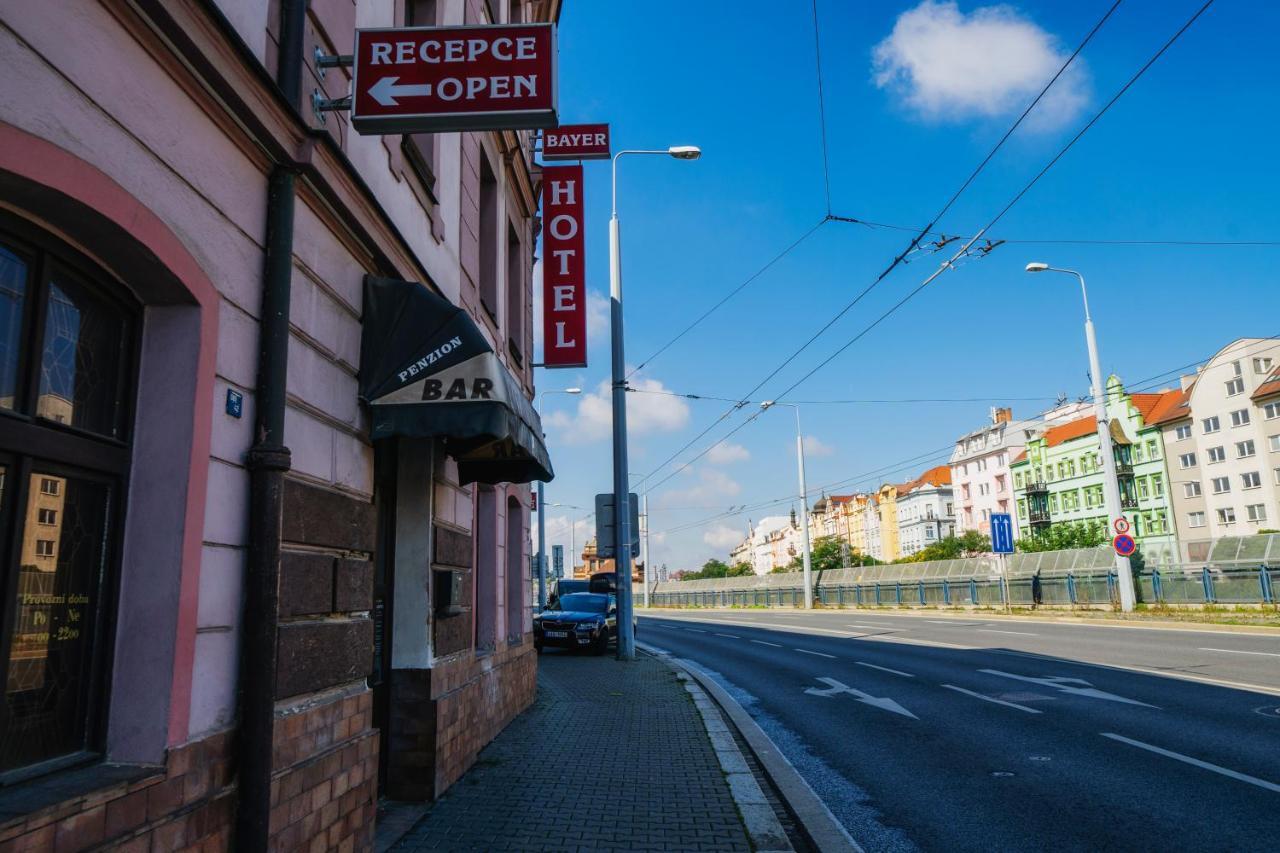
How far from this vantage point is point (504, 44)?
15.4ft

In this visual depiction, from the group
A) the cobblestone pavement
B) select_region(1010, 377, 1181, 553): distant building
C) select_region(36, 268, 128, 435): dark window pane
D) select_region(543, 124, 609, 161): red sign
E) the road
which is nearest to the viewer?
select_region(36, 268, 128, 435): dark window pane

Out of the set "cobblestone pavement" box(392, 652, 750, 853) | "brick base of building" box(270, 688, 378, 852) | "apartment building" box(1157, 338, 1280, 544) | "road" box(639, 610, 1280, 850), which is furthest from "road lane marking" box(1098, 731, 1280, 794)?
"apartment building" box(1157, 338, 1280, 544)

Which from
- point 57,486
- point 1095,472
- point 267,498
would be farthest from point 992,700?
point 1095,472

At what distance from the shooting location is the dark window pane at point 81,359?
3.07m

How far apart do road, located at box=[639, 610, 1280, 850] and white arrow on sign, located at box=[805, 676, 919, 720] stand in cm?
3

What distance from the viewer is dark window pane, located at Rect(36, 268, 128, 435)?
3.07m

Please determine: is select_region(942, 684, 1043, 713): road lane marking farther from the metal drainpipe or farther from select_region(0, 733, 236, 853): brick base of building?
select_region(0, 733, 236, 853): brick base of building

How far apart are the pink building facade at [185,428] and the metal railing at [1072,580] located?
93.1ft

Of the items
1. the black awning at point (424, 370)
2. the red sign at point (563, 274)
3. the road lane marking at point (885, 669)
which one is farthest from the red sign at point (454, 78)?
the road lane marking at point (885, 669)

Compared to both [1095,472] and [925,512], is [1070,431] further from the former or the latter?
[925,512]

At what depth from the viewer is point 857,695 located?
12000 mm

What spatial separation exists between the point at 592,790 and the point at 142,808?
399 centimetres

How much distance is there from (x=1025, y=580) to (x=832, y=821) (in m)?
31.8

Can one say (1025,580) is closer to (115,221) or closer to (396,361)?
(396,361)
